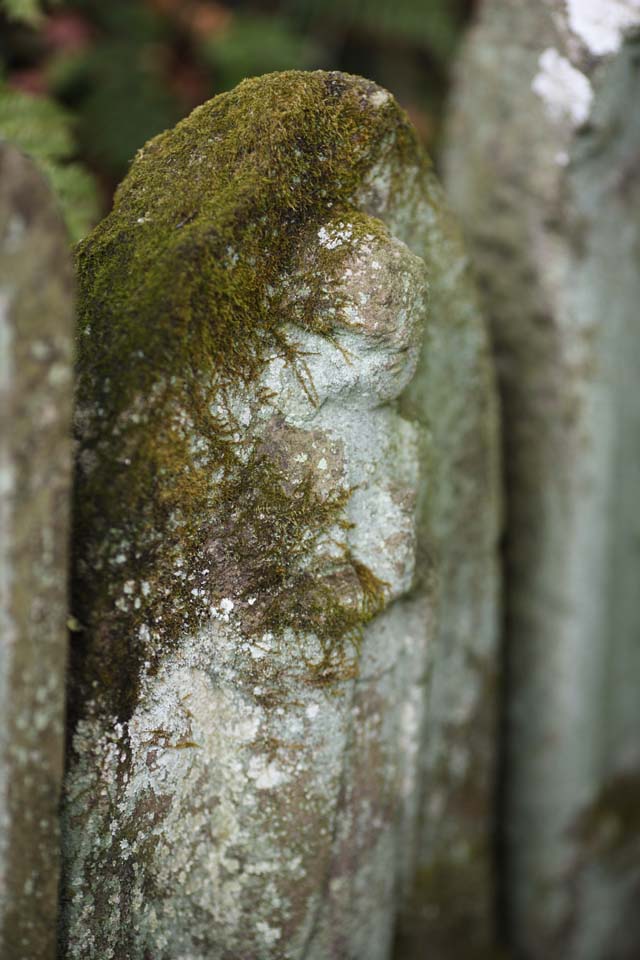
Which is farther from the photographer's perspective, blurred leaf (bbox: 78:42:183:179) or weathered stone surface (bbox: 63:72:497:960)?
blurred leaf (bbox: 78:42:183:179)

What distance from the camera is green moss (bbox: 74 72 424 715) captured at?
116cm

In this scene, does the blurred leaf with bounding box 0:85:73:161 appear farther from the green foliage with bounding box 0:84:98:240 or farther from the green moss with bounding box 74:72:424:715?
the green moss with bounding box 74:72:424:715

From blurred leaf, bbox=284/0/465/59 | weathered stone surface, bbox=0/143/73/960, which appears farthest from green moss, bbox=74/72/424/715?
blurred leaf, bbox=284/0/465/59

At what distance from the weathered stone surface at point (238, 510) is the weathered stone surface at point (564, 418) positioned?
564mm

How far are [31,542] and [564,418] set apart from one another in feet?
4.13

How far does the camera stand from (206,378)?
1163mm

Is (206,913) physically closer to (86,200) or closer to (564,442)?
(564,442)

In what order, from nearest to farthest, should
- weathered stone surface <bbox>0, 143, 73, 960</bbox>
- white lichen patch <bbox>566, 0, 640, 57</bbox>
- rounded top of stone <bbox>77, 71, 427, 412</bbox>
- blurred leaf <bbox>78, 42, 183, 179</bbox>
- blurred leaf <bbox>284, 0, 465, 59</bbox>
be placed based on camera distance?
weathered stone surface <bbox>0, 143, 73, 960</bbox>
rounded top of stone <bbox>77, 71, 427, 412</bbox>
white lichen patch <bbox>566, 0, 640, 57</bbox>
blurred leaf <bbox>78, 42, 183, 179</bbox>
blurred leaf <bbox>284, 0, 465, 59</bbox>

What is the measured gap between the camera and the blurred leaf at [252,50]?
289cm

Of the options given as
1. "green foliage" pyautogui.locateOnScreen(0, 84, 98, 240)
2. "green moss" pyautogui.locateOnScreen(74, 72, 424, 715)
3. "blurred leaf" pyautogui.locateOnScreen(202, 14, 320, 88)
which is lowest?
"green moss" pyautogui.locateOnScreen(74, 72, 424, 715)

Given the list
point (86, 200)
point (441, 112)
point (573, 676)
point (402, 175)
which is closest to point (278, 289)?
point (402, 175)

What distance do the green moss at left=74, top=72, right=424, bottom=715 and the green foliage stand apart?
0.86 meters

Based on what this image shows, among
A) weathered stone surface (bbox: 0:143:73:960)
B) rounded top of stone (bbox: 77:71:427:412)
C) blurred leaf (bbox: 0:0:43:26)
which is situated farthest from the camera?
blurred leaf (bbox: 0:0:43:26)

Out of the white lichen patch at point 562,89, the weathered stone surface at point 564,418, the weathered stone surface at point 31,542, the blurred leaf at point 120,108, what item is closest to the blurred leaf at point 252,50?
the blurred leaf at point 120,108
